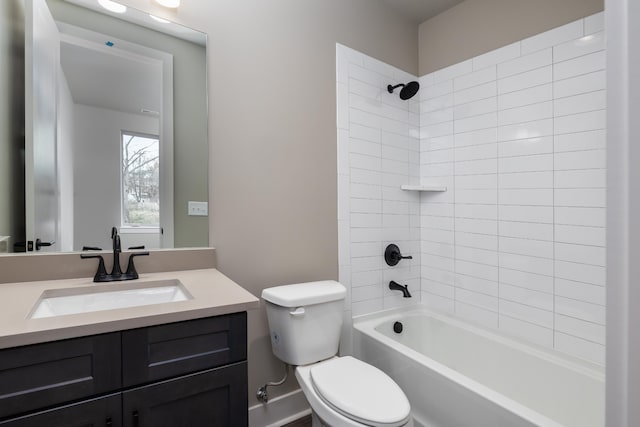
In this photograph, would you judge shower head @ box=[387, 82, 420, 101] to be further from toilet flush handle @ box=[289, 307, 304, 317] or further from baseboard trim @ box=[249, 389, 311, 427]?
baseboard trim @ box=[249, 389, 311, 427]

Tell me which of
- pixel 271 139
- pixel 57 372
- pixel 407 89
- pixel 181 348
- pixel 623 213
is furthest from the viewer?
pixel 407 89

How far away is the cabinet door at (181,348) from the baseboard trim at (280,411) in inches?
37.5

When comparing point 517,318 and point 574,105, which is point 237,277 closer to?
point 517,318

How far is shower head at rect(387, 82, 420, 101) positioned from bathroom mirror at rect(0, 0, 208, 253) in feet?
4.22

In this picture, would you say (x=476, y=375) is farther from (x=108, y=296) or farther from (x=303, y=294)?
(x=108, y=296)

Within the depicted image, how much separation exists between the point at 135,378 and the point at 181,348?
0.13 meters

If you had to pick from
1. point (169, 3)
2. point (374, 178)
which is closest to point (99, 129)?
point (169, 3)

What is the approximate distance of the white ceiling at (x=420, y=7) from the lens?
2.26 metres

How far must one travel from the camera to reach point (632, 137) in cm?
39

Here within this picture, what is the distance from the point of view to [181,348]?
0.93m

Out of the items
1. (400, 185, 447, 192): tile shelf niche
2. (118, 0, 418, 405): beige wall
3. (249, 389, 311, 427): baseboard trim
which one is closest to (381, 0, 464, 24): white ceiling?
(118, 0, 418, 405): beige wall

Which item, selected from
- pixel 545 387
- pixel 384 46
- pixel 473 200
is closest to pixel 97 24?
pixel 384 46

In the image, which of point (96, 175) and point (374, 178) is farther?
point (374, 178)

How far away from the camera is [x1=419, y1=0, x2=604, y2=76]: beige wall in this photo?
179 cm
